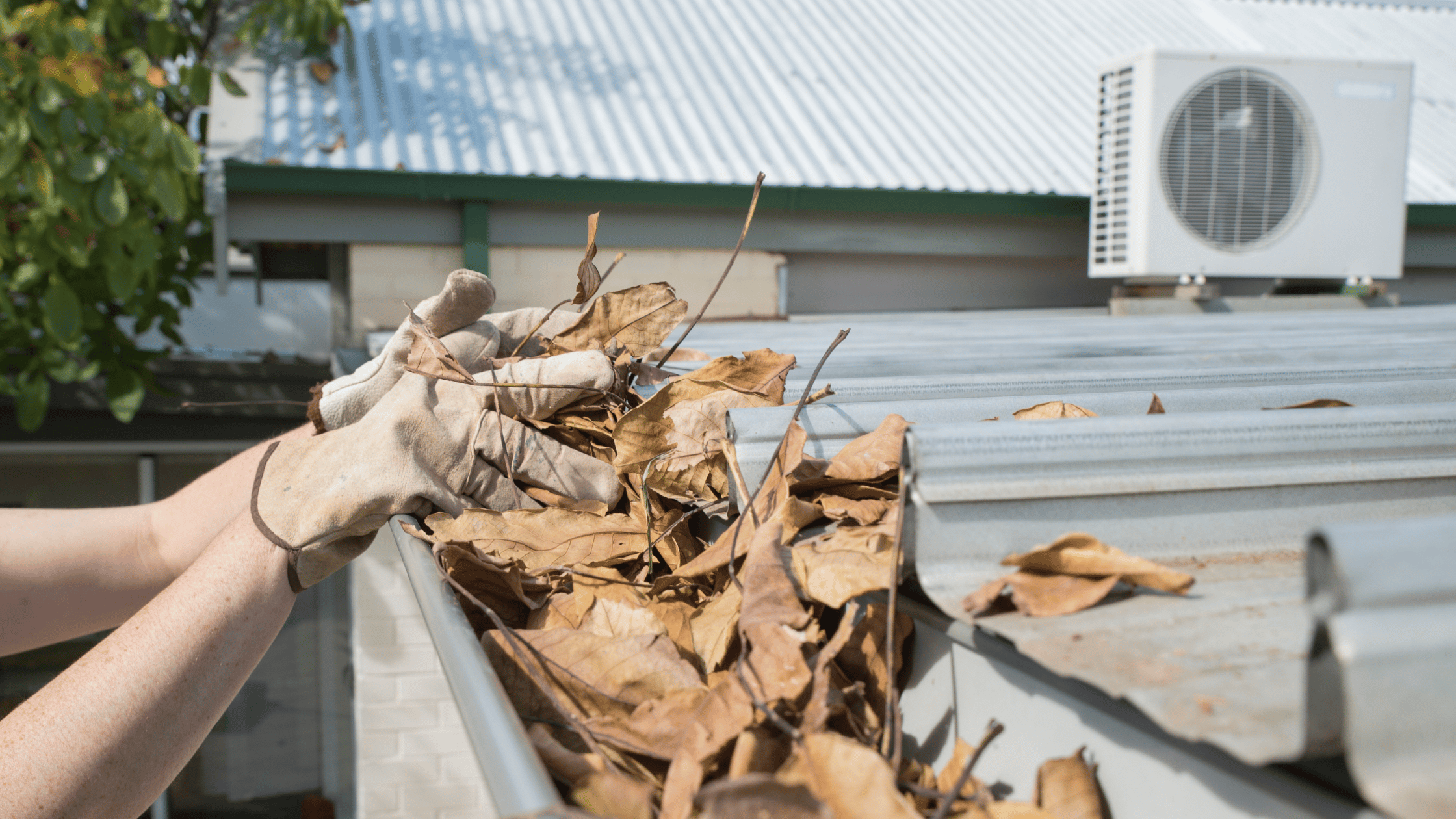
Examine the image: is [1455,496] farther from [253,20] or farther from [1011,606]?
[253,20]

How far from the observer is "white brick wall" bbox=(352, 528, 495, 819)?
466cm

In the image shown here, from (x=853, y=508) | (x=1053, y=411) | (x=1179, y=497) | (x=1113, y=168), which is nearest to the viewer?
(x=1179, y=497)

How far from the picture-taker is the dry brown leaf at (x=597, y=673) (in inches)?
29.0

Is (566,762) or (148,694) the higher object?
(566,762)

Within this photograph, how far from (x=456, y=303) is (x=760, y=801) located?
93cm

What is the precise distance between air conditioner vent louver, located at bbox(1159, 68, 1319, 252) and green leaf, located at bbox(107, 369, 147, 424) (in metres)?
4.76

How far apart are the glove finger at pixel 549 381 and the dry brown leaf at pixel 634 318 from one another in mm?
117

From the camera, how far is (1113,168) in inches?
182

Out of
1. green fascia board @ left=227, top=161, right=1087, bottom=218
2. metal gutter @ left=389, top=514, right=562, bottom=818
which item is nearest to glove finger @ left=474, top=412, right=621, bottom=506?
metal gutter @ left=389, top=514, right=562, bottom=818

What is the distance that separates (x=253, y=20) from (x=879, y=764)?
5.12m

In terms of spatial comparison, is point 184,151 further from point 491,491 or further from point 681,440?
point 681,440

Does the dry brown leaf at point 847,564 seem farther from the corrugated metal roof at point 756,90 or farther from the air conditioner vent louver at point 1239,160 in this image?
the air conditioner vent louver at point 1239,160

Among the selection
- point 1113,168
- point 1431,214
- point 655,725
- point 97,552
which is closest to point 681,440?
point 655,725

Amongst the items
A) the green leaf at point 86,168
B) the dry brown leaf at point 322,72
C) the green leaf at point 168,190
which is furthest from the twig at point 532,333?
the dry brown leaf at point 322,72
